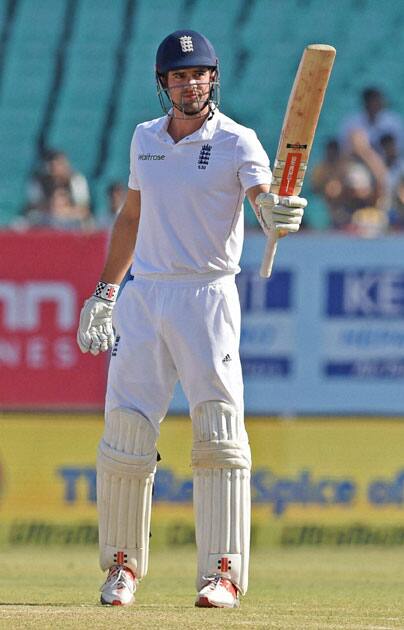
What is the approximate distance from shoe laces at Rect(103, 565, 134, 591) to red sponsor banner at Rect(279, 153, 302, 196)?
159cm

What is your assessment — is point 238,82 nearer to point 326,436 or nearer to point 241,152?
point 326,436

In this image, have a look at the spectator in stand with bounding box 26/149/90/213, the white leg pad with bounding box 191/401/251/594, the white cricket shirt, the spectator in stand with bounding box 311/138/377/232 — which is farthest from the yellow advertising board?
the white cricket shirt

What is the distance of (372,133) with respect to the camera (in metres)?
12.9

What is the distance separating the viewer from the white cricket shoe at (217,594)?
5.71 metres

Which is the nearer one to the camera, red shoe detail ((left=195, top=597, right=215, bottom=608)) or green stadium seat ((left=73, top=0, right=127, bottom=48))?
red shoe detail ((left=195, top=597, right=215, bottom=608))

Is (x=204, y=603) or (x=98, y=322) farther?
(x=98, y=322)

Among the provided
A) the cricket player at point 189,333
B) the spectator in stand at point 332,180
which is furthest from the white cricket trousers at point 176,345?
the spectator in stand at point 332,180

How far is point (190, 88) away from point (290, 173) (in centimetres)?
55

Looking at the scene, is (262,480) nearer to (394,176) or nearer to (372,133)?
(394,176)

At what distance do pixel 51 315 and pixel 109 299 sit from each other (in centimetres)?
415

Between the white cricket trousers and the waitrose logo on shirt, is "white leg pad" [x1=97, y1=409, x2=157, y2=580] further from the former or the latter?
the waitrose logo on shirt

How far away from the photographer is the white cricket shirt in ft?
19.0

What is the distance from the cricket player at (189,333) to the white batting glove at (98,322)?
18 centimetres

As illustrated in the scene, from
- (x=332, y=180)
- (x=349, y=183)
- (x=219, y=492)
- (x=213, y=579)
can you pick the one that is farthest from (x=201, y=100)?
(x=332, y=180)
